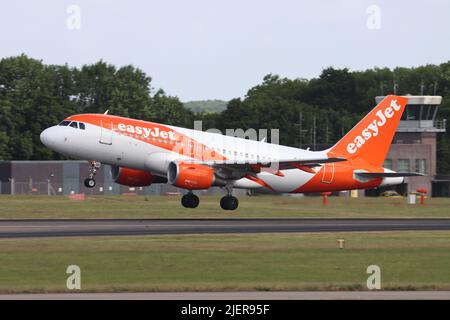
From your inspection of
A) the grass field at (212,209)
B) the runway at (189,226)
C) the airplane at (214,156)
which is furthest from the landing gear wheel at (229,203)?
the runway at (189,226)

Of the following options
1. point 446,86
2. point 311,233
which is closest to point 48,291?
point 311,233

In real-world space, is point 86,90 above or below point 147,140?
above

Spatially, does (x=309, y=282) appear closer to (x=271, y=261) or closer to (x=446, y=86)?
(x=271, y=261)

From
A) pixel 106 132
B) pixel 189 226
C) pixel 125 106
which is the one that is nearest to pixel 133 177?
pixel 106 132

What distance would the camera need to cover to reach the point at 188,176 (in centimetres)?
5072

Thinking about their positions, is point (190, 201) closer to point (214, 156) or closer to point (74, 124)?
point (214, 156)

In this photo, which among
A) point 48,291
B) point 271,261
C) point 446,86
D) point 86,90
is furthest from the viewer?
point 446,86

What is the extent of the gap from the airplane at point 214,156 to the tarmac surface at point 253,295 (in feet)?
82.8

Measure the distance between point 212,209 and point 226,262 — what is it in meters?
29.1

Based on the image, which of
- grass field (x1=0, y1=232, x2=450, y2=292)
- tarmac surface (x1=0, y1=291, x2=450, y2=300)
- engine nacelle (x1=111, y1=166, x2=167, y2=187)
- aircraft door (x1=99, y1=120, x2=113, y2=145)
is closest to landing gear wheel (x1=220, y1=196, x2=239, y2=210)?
engine nacelle (x1=111, y1=166, x2=167, y2=187)

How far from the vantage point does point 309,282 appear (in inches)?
1089

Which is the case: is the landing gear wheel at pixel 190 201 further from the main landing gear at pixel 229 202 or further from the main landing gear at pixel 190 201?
the main landing gear at pixel 229 202
